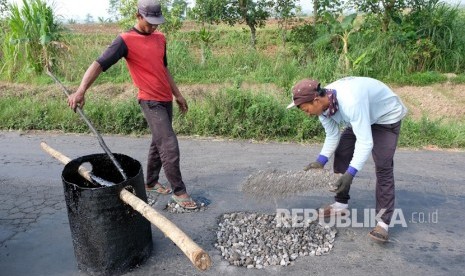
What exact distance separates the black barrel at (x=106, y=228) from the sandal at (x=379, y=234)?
197cm

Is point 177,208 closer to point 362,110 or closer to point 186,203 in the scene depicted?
point 186,203

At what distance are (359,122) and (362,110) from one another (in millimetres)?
94

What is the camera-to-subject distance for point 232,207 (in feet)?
14.3

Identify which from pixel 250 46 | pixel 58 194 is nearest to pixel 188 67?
pixel 250 46

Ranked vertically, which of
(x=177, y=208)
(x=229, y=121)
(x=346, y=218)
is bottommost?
(x=346, y=218)

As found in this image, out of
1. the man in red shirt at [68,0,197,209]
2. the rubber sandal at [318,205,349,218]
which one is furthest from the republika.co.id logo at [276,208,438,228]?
the man in red shirt at [68,0,197,209]

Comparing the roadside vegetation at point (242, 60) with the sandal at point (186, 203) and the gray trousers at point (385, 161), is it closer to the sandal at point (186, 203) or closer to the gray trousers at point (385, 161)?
the sandal at point (186, 203)

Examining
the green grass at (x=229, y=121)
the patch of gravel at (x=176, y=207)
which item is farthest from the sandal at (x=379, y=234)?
the green grass at (x=229, y=121)

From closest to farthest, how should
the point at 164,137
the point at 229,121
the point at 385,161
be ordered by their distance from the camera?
1. the point at 385,161
2. the point at 164,137
3. the point at 229,121

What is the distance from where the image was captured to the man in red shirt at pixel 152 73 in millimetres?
3770

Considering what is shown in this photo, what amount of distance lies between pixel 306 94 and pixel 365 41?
6534 mm

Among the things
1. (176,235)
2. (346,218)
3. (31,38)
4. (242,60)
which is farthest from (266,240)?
(31,38)

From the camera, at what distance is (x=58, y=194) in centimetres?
477

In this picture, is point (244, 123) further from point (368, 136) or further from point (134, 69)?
point (368, 136)
